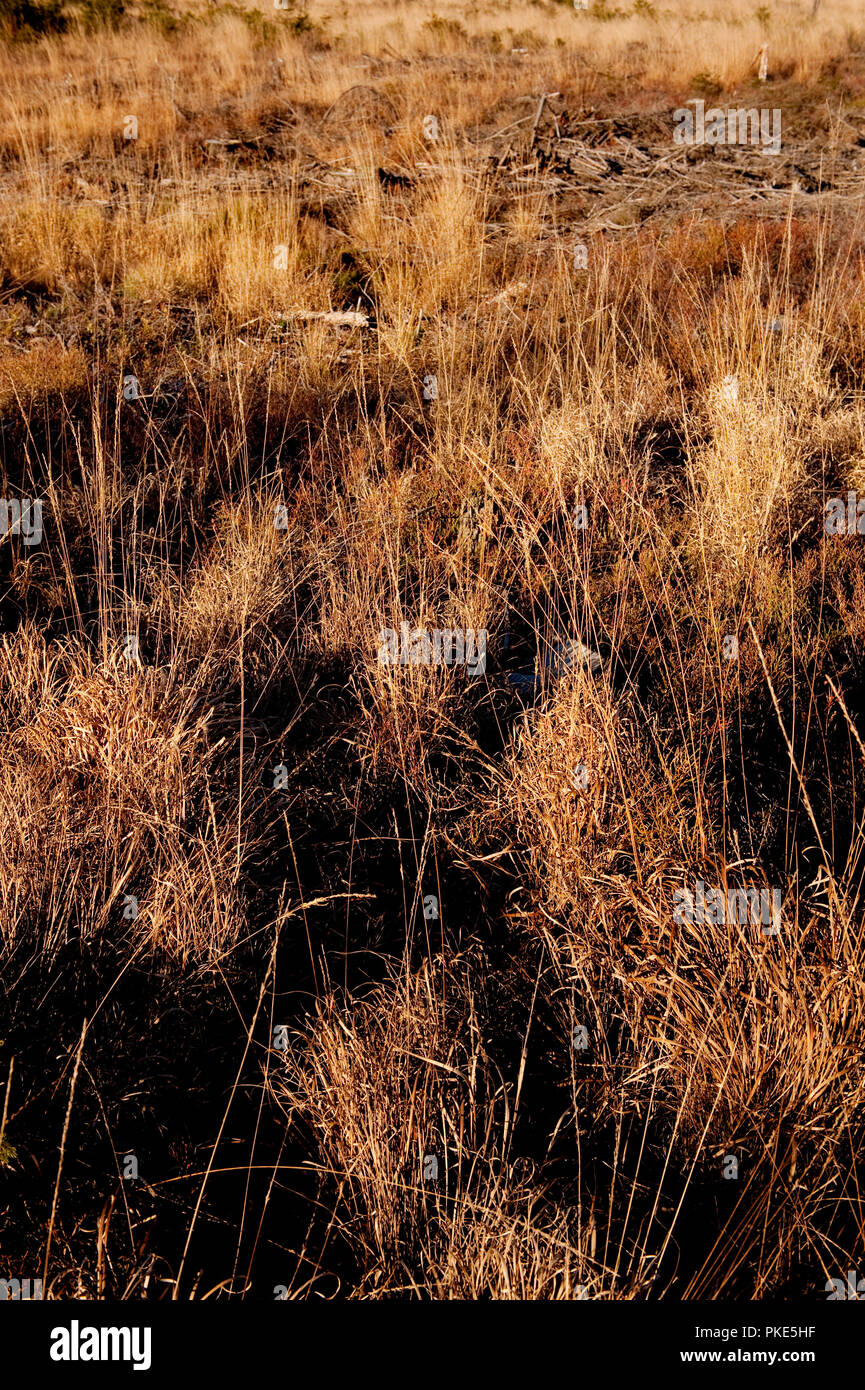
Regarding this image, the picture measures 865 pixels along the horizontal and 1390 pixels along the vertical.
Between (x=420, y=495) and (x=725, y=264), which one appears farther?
(x=725, y=264)

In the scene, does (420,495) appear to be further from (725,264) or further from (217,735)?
(725,264)

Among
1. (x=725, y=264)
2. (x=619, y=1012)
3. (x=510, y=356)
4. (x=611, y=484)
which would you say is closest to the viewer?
(x=619, y=1012)

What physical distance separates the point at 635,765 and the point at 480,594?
3.62 ft

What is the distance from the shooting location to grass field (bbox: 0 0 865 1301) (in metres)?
1.56

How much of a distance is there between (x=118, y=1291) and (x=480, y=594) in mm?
2290

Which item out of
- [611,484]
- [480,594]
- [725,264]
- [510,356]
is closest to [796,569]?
[611,484]

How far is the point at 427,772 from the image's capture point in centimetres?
259

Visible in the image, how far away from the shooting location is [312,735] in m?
2.78

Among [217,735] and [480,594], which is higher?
[480,594]

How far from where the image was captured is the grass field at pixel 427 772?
156 cm

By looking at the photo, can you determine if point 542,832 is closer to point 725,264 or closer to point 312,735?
point 312,735

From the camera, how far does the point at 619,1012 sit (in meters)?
1.90
